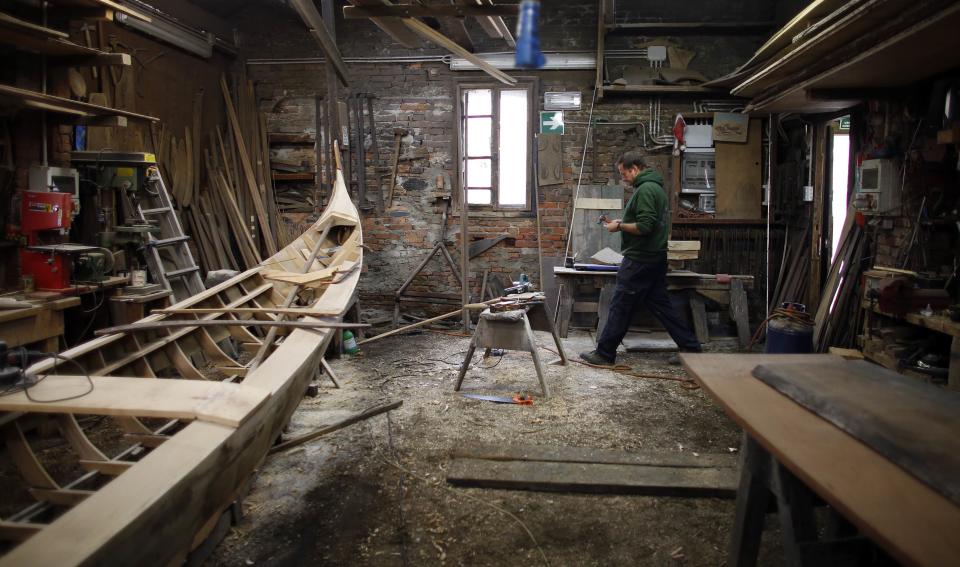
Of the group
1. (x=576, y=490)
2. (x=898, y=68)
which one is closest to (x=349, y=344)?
(x=576, y=490)

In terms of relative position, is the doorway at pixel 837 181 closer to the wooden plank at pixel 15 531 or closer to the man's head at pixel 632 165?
the man's head at pixel 632 165

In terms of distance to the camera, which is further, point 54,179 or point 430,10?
point 54,179

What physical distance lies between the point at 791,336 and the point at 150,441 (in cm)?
361

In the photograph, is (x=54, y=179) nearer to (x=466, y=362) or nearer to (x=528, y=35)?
(x=466, y=362)

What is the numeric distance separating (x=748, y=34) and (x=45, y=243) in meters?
6.55

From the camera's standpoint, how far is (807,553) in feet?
5.37

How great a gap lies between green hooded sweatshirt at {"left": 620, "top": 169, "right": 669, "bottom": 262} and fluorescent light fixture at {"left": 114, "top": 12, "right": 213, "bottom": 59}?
4.24m

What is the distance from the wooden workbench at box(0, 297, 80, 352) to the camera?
321 cm

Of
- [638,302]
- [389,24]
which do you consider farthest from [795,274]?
[389,24]

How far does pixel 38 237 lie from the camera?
3707 millimetres

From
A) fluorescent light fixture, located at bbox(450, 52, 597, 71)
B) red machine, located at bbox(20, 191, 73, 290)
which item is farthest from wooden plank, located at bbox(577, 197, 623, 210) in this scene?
red machine, located at bbox(20, 191, 73, 290)

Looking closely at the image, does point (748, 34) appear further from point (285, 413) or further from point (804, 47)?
point (285, 413)

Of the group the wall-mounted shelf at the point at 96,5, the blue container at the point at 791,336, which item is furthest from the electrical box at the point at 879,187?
the wall-mounted shelf at the point at 96,5

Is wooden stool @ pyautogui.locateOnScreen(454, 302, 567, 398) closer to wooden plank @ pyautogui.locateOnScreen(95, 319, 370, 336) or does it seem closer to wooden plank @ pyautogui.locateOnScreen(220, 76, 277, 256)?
wooden plank @ pyautogui.locateOnScreen(95, 319, 370, 336)
